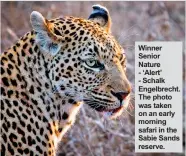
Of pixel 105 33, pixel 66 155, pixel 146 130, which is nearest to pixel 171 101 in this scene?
pixel 146 130

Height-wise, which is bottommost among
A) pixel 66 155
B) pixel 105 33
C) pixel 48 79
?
pixel 66 155

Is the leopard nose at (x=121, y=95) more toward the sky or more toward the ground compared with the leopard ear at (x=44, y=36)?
more toward the ground

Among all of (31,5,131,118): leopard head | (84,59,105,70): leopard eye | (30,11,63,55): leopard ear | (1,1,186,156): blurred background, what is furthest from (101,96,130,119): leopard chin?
(1,1,186,156): blurred background

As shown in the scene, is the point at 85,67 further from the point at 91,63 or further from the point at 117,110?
the point at 117,110

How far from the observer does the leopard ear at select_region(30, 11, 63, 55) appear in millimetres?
4523

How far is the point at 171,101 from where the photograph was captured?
20.8ft

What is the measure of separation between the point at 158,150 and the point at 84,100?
1.96m

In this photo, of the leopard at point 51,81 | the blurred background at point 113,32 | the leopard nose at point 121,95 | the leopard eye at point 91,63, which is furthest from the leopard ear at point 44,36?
the blurred background at point 113,32

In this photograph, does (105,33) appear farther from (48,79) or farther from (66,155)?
(66,155)

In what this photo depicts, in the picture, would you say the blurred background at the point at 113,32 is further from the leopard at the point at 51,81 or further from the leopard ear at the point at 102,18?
the leopard at the point at 51,81

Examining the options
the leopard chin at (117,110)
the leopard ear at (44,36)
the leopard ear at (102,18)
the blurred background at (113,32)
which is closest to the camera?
the leopard ear at (44,36)

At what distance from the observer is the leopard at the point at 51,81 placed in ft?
14.9

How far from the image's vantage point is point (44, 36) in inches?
179

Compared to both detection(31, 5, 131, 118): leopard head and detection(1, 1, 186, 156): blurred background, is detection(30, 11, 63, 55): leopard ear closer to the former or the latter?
detection(31, 5, 131, 118): leopard head
